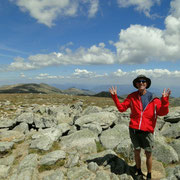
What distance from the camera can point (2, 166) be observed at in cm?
949

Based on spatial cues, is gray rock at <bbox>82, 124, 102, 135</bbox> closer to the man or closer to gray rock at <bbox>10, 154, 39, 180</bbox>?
gray rock at <bbox>10, 154, 39, 180</bbox>

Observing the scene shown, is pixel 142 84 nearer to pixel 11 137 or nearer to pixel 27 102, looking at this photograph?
pixel 11 137

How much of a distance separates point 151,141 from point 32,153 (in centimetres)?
812

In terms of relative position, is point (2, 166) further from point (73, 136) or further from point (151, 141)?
point (151, 141)

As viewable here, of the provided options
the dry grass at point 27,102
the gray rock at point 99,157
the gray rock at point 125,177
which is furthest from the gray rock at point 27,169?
the dry grass at point 27,102

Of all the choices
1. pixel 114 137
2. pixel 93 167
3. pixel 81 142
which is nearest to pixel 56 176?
pixel 93 167

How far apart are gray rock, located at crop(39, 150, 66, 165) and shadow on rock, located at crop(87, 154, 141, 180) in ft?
6.12

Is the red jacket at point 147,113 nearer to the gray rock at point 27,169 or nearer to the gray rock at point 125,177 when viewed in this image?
the gray rock at point 125,177

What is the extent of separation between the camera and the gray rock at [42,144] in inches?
450

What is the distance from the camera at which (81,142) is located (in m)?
11.8

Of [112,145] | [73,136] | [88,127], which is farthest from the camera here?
[88,127]

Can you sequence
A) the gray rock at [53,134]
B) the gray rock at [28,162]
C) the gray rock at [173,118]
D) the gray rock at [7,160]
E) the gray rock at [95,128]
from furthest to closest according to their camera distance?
the gray rock at [173,118] < the gray rock at [95,128] < the gray rock at [53,134] < the gray rock at [7,160] < the gray rock at [28,162]

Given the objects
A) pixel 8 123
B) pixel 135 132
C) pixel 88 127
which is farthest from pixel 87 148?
pixel 8 123

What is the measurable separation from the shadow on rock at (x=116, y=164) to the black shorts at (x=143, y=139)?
6.30 feet
